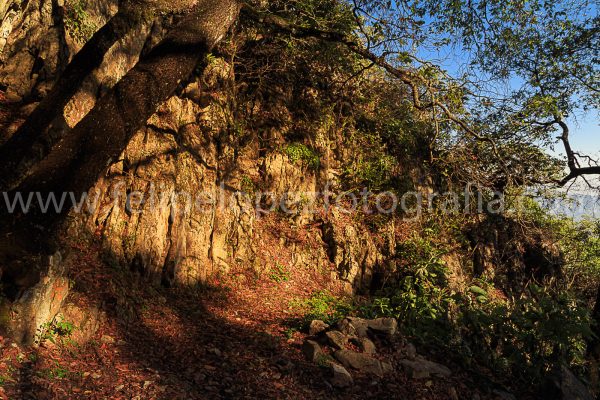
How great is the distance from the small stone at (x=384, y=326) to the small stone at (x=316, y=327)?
0.72 m

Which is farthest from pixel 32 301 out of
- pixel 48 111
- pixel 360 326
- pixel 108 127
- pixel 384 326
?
pixel 384 326

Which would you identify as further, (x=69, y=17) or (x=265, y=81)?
(x=265, y=81)

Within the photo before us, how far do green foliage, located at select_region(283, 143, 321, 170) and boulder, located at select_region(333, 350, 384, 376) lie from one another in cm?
583

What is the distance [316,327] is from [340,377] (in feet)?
4.05

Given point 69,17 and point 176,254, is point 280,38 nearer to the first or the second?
point 69,17

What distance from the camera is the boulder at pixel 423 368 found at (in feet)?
17.8

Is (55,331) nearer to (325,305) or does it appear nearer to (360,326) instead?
(360,326)

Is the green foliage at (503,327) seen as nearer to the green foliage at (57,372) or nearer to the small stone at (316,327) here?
the small stone at (316,327)

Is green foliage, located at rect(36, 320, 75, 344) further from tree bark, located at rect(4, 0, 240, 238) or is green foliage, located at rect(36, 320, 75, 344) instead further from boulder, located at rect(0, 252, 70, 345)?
tree bark, located at rect(4, 0, 240, 238)

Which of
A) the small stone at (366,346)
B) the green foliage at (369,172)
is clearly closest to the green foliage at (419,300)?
the small stone at (366,346)

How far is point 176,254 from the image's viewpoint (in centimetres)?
694

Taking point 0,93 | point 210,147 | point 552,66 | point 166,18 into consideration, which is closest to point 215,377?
point 210,147

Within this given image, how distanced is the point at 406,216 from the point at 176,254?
292 inches

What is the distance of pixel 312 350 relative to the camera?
541cm
